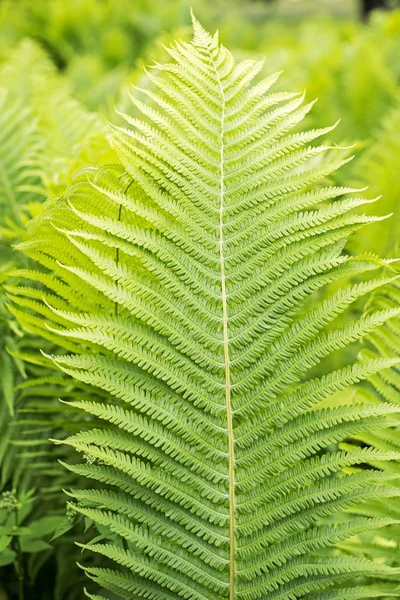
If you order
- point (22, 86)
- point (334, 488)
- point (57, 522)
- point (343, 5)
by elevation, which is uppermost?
point (343, 5)

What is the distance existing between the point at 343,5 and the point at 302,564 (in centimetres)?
2281

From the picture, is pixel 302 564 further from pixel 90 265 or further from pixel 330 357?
pixel 330 357

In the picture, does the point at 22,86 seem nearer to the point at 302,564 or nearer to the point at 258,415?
the point at 258,415

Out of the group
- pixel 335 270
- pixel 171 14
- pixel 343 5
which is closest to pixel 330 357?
pixel 335 270

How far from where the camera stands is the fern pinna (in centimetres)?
108

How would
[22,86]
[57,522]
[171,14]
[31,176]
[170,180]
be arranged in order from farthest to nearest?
[171,14] < [22,86] < [31,176] < [57,522] < [170,180]

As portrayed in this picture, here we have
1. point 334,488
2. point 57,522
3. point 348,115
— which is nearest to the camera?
point 334,488

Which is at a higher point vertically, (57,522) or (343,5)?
(343,5)

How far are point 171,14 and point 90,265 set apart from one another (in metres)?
4.23

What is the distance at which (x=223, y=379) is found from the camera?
3.75 ft

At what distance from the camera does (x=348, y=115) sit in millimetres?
3143

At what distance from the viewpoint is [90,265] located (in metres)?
1.27

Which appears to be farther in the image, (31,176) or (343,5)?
(343,5)

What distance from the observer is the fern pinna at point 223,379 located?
1.08m
